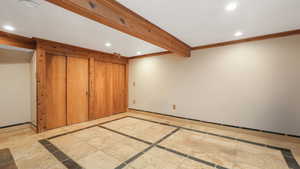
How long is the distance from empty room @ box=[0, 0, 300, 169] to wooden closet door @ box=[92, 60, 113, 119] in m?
0.04

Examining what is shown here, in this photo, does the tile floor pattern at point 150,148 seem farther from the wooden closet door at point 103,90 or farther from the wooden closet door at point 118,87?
the wooden closet door at point 118,87

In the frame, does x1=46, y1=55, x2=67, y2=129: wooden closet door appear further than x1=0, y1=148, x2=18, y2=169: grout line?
Yes

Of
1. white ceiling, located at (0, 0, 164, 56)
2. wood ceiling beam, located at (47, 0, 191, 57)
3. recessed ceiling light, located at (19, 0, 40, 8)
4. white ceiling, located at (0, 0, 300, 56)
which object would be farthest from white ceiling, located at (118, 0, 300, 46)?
recessed ceiling light, located at (19, 0, 40, 8)

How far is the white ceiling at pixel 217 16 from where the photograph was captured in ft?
5.39

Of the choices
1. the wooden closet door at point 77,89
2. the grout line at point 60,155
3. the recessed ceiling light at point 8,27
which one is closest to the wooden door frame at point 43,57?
the wooden closet door at point 77,89

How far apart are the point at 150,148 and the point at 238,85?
2.59m

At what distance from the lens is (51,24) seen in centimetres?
221

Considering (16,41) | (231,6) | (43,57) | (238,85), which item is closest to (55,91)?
(43,57)

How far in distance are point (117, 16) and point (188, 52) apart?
253 cm

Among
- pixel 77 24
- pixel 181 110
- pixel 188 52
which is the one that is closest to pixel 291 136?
pixel 181 110

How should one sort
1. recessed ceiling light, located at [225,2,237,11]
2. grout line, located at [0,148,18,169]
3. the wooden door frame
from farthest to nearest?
the wooden door frame → grout line, located at [0,148,18,169] → recessed ceiling light, located at [225,2,237,11]

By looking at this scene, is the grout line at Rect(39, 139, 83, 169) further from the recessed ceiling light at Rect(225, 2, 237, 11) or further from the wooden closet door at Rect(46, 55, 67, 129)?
the recessed ceiling light at Rect(225, 2, 237, 11)

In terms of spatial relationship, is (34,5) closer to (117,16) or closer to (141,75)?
(117,16)

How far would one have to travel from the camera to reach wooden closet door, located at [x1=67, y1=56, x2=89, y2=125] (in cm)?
364
